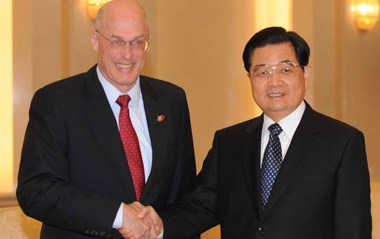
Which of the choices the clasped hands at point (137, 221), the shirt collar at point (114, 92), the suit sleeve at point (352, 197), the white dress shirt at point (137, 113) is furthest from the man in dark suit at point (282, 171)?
the shirt collar at point (114, 92)

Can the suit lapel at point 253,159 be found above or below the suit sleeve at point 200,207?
above

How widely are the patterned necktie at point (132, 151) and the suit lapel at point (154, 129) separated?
0.04m

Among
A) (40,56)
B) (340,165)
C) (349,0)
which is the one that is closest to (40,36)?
(40,56)

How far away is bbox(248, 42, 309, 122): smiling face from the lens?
2701mm

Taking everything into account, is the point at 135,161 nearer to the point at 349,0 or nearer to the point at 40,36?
the point at 40,36

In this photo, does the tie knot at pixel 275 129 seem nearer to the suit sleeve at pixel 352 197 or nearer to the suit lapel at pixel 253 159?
the suit lapel at pixel 253 159

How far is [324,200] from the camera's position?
2574mm

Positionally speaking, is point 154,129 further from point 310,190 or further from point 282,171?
point 310,190

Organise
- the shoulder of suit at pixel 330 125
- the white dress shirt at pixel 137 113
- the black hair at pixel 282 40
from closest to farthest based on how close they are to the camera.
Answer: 1. the shoulder of suit at pixel 330 125
2. the black hair at pixel 282 40
3. the white dress shirt at pixel 137 113

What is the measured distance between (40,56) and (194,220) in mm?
2977

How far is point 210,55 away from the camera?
6977 millimetres

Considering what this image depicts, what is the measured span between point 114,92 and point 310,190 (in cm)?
98

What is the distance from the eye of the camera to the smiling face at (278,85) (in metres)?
2.70

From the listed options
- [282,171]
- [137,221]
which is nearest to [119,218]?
[137,221]
